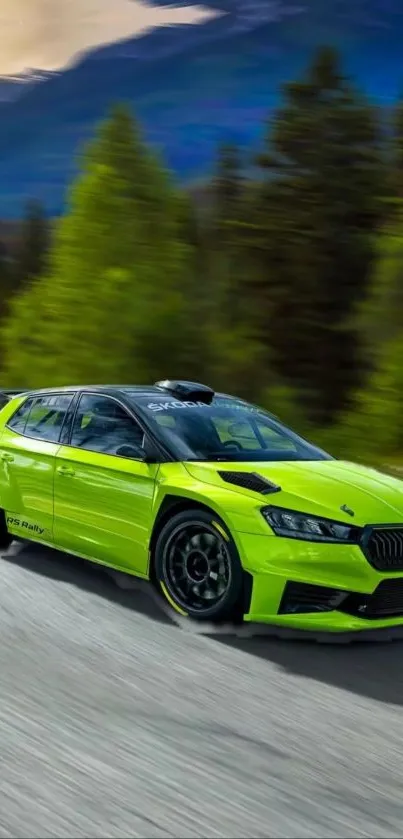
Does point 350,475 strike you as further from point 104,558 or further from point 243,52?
point 243,52

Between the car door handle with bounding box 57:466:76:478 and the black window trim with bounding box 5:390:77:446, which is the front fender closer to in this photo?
the car door handle with bounding box 57:466:76:478

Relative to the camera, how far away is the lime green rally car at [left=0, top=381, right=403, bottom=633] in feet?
17.5

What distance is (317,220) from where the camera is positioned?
169 ft

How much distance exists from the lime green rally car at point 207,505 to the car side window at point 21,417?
2 cm

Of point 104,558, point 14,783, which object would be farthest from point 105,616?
point 14,783

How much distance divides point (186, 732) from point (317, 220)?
49.5 metres

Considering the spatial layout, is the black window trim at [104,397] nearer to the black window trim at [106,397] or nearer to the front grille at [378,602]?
the black window trim at [106,397]

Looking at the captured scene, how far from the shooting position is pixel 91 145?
38.2 m

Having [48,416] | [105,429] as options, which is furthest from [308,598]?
[48,416]

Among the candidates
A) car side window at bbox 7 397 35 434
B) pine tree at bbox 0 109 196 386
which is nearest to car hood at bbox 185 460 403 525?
car side window at bbox 7 397 35 434

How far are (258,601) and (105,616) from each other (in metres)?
1.06

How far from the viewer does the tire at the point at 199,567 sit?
558 centimetres

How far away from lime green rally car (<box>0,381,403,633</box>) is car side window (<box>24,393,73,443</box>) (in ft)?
0.05

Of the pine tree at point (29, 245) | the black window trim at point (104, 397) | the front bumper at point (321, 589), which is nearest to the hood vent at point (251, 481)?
the front bumper at point (321, 589)
